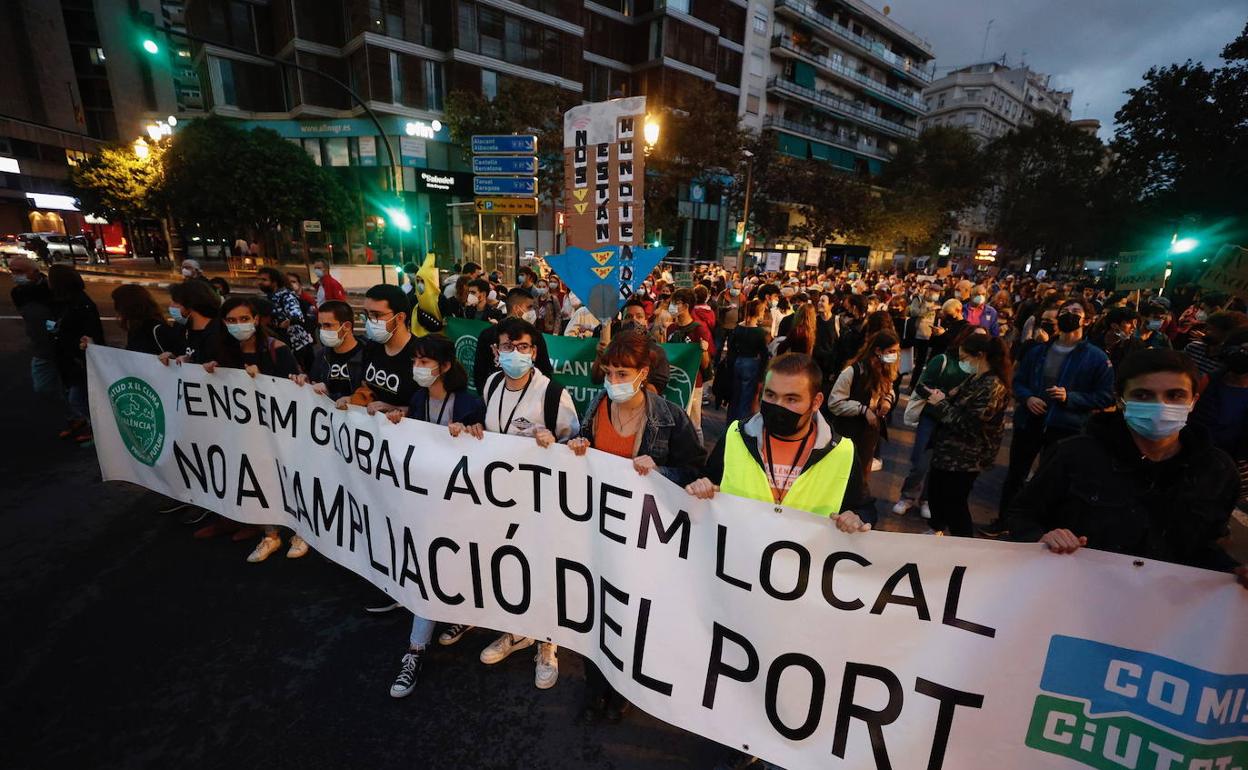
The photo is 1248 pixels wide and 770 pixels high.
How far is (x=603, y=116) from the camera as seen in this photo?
212 inches

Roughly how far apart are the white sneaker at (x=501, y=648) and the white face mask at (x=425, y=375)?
152cm

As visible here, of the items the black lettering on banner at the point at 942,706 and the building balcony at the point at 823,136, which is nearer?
the black lettering on banner at the point at 942,706

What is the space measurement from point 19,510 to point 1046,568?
6.93m

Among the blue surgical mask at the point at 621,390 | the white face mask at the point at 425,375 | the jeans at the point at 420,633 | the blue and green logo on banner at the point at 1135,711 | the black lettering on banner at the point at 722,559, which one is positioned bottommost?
the jeans at the point at 420,633

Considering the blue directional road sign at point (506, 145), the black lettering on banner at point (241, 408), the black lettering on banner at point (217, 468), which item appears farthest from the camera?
the blue directional road sign at point (506, 145)

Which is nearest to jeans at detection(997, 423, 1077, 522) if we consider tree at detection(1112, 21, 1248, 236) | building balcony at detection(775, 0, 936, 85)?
tree at detection(1112, 21, 1248, 236)

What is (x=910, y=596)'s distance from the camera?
182 cm

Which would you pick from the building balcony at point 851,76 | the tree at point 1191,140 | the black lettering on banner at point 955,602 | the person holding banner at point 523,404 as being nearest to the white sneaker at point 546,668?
the person holding banner at point 523,404

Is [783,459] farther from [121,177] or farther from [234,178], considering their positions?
[121,177]

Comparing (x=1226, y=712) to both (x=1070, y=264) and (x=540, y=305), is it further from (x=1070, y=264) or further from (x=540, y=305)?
(x=1070, y=264)

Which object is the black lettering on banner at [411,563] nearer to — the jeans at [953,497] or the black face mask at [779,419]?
the black face mask at [779,419]

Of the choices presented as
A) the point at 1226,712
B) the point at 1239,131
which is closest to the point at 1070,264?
the point at 1239,131

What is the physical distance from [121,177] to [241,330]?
31674 millimetres

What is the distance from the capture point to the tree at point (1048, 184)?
138 feet
